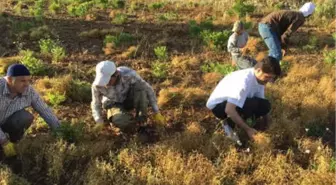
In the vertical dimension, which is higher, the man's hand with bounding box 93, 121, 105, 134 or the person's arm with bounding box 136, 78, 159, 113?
the person's arm with bounding box 136, 78, 159, 113

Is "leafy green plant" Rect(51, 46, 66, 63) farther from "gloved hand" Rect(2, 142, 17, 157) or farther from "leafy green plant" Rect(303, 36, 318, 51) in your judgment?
"leafy green plant" Rect(303, 36, 318, 51)

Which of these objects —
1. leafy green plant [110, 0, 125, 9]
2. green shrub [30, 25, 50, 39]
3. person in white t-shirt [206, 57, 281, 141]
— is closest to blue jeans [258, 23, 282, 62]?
person in white t-shirt [206, 57, 281, 141]

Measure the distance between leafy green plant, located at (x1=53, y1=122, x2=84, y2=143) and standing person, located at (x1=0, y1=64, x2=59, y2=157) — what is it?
95 millimetres

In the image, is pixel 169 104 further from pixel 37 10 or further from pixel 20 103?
pixel 37 10

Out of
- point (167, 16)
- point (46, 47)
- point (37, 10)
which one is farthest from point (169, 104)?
point (37, 10)

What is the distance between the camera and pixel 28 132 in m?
5.44

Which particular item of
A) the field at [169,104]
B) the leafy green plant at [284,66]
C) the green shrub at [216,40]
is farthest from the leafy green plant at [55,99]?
the leafy green plant at [284,66]

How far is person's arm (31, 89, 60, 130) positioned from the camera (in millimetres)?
4941

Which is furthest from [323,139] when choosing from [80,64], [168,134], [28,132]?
[80,64]

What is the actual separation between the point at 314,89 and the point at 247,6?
17.1 feet

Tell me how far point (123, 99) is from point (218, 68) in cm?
230

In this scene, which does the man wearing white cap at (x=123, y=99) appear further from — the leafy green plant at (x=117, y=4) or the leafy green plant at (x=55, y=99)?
the leafy green plant at (x=117, y=4)

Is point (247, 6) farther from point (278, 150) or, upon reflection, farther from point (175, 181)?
point (175, 181)

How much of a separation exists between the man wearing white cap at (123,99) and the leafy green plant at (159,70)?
1711mm
